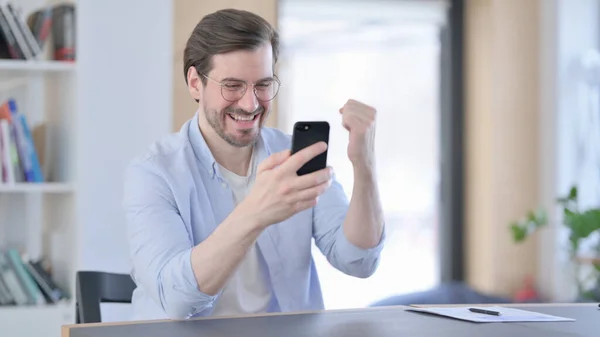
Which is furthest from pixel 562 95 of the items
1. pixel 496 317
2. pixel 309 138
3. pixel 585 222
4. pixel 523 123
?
pixel 309 138

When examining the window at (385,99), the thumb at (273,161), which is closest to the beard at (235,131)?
the thumb at (273,161)

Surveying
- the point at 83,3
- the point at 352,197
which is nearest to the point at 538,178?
the point at 83,3

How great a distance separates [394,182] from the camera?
508cm

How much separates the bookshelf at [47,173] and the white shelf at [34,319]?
0.12 feet

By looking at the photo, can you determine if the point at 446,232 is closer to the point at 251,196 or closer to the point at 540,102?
the point at 540,102

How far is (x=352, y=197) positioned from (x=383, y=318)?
31 centimetres

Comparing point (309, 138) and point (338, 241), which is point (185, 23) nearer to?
point (338, 241)

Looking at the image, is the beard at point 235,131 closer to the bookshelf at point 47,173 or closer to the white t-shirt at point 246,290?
the white t-shirt at point 246,290

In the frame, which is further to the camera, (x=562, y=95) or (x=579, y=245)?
(x=562, y=95)

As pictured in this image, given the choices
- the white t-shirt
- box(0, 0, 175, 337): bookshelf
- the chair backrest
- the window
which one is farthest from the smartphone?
the window

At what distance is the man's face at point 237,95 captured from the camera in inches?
77.9

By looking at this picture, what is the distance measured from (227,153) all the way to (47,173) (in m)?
1.25

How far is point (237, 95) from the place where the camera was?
1.98 m

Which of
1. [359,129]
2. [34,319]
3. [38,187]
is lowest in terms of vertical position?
[34,319]
